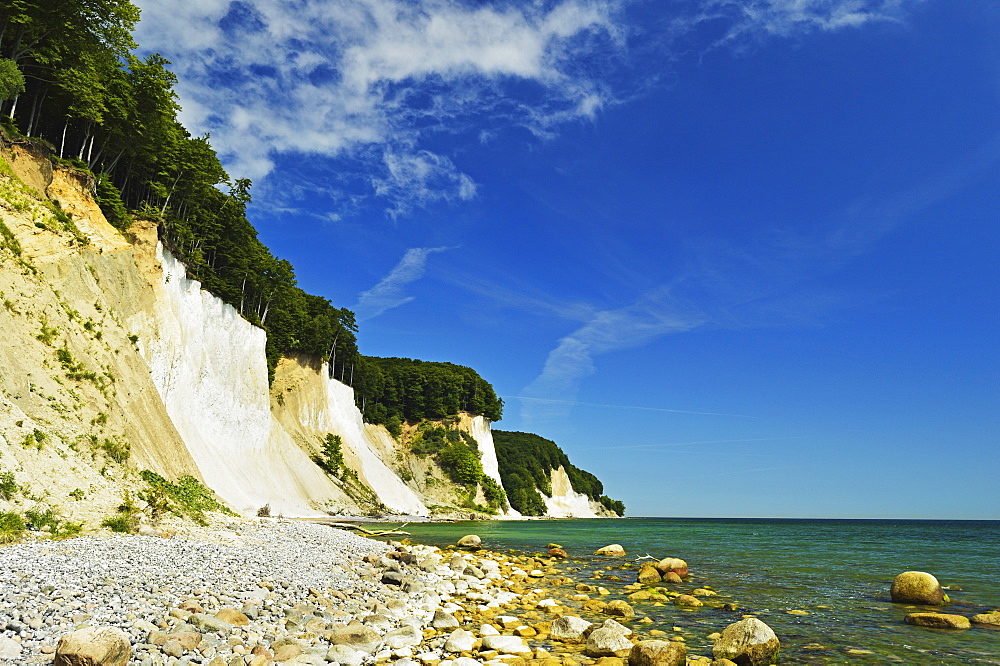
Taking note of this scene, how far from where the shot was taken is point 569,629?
10719 mm

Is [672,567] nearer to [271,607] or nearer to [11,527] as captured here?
[271,607]

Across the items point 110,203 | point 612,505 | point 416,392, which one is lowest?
point 612,505

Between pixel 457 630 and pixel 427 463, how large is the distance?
6541 cm

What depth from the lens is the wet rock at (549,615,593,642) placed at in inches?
416

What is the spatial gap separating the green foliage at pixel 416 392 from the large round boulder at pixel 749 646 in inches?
2564

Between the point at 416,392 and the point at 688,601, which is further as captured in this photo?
the point at 416,392

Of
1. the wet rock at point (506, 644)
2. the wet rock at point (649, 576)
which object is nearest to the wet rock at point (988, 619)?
the wet rock at point (649, 576)

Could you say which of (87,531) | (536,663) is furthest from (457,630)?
(87,531)

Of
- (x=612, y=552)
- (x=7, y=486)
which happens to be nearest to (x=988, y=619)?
(x=612, y=552)

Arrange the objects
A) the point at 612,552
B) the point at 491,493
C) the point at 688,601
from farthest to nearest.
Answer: the point at 491,493, the point at 612,552, the point at 688,601

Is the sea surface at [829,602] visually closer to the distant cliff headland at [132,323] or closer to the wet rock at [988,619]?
the wet rock at [988,619]

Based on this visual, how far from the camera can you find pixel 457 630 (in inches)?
405

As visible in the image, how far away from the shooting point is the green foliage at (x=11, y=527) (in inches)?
467

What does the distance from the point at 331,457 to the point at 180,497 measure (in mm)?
29904
